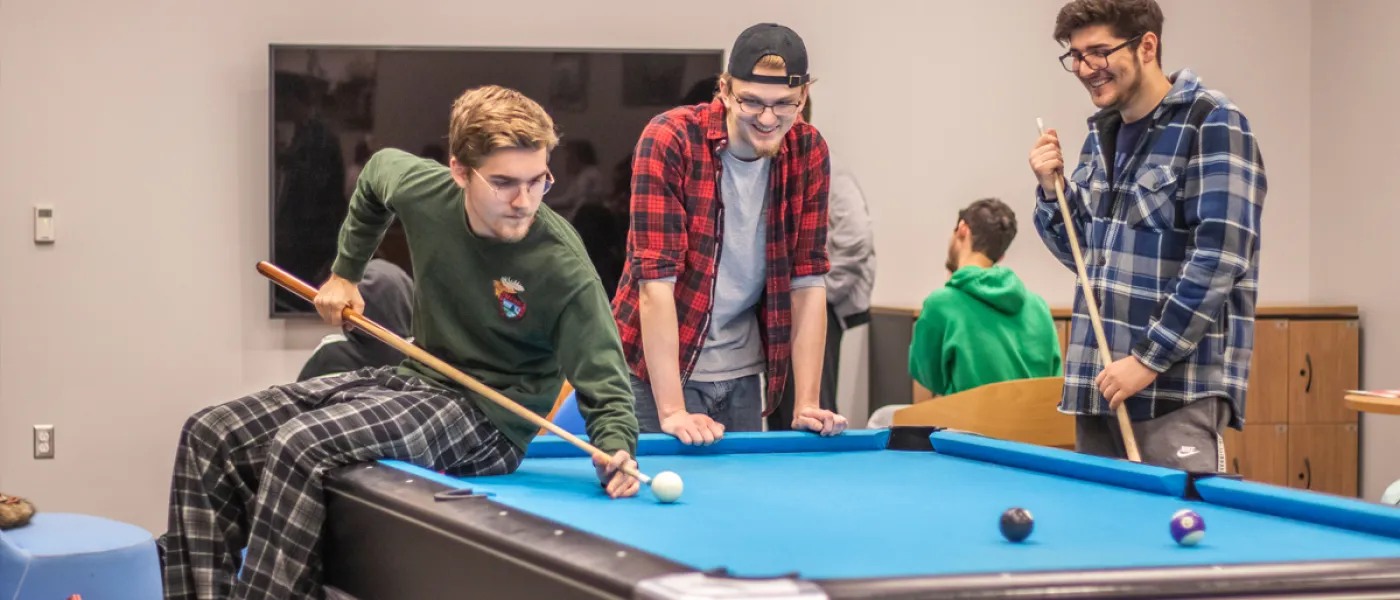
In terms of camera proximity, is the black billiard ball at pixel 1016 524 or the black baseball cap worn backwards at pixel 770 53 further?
the black baseball cap worn backwards at pixel 770 53

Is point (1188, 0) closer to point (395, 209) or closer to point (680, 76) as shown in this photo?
point (680, 76)

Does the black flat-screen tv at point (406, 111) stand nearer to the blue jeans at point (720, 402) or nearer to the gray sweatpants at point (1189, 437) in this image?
the blue jeans at point (720, 402)

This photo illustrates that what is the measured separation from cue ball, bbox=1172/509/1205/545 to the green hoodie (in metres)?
2.41

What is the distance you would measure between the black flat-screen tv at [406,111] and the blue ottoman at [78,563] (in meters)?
1.72

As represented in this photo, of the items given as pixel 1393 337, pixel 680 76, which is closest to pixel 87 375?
pixel 680 76

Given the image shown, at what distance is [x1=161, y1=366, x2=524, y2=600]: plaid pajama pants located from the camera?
226 cm

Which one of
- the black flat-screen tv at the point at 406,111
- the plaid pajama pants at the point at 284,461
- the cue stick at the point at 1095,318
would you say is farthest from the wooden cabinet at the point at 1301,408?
the plaid pajama pants at the point at 284,461

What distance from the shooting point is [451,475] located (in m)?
2.51

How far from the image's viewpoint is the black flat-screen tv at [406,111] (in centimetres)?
544

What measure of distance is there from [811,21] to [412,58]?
1.68m

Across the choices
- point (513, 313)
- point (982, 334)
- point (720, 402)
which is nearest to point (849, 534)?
point (513, 313)

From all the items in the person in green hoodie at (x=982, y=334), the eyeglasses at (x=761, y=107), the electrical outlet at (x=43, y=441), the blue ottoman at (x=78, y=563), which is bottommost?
the blue ottoman at (x=78, y=563)

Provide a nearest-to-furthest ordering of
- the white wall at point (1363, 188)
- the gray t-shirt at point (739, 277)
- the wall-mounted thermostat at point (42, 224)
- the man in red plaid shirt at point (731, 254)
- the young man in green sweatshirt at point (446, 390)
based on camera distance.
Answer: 1. the young man in green sweatshirt at point (446, 390)
2. the man in red plaid shirt at point (731, 254)
3. the gray t-shirt at point (739, 277)
4. the wall-mounted thermostat at point (42, 224)
5. the white wall at point (1363, 188)

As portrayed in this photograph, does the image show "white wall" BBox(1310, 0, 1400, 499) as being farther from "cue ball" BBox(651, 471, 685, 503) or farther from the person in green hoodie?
"cue ball" BBox(651, 471, 685, 503)
